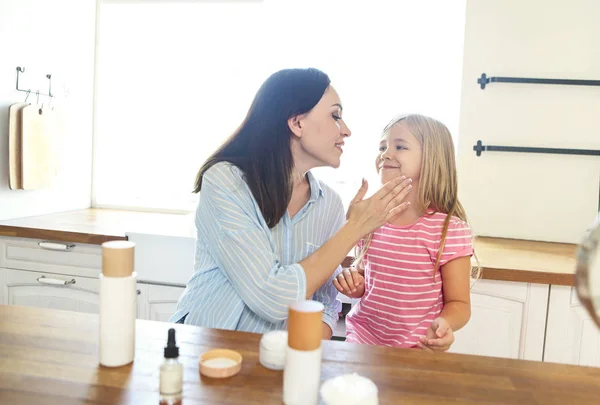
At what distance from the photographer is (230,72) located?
262 cm

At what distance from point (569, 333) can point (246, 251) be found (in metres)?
1.22

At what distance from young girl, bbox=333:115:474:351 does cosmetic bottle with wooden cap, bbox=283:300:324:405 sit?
67 cm

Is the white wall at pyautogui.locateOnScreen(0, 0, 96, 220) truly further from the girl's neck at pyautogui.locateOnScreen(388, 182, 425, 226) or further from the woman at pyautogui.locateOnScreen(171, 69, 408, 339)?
the girl's neck at pyautogui.locateOnScreen(388, 182, 425, 226)

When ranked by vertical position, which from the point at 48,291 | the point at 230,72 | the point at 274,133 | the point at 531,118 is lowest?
the point at 48,291

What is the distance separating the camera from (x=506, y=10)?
7.16ft

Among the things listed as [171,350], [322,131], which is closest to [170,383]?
[171,350]

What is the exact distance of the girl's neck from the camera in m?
1.40

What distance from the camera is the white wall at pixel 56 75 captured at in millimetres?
2119

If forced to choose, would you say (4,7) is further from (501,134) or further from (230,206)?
(501,134)

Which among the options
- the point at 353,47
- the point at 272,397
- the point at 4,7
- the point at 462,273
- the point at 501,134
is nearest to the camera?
the point at 272,397

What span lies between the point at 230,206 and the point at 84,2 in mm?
2065

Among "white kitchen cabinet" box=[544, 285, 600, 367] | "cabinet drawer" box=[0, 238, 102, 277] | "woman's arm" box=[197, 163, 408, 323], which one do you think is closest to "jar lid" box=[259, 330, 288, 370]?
"woman's arm" box=[197, 163, 408, 323]

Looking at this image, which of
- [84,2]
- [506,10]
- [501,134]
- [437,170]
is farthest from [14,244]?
[506,10]

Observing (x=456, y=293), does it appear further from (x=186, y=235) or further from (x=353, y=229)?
(x=186, y=235)
